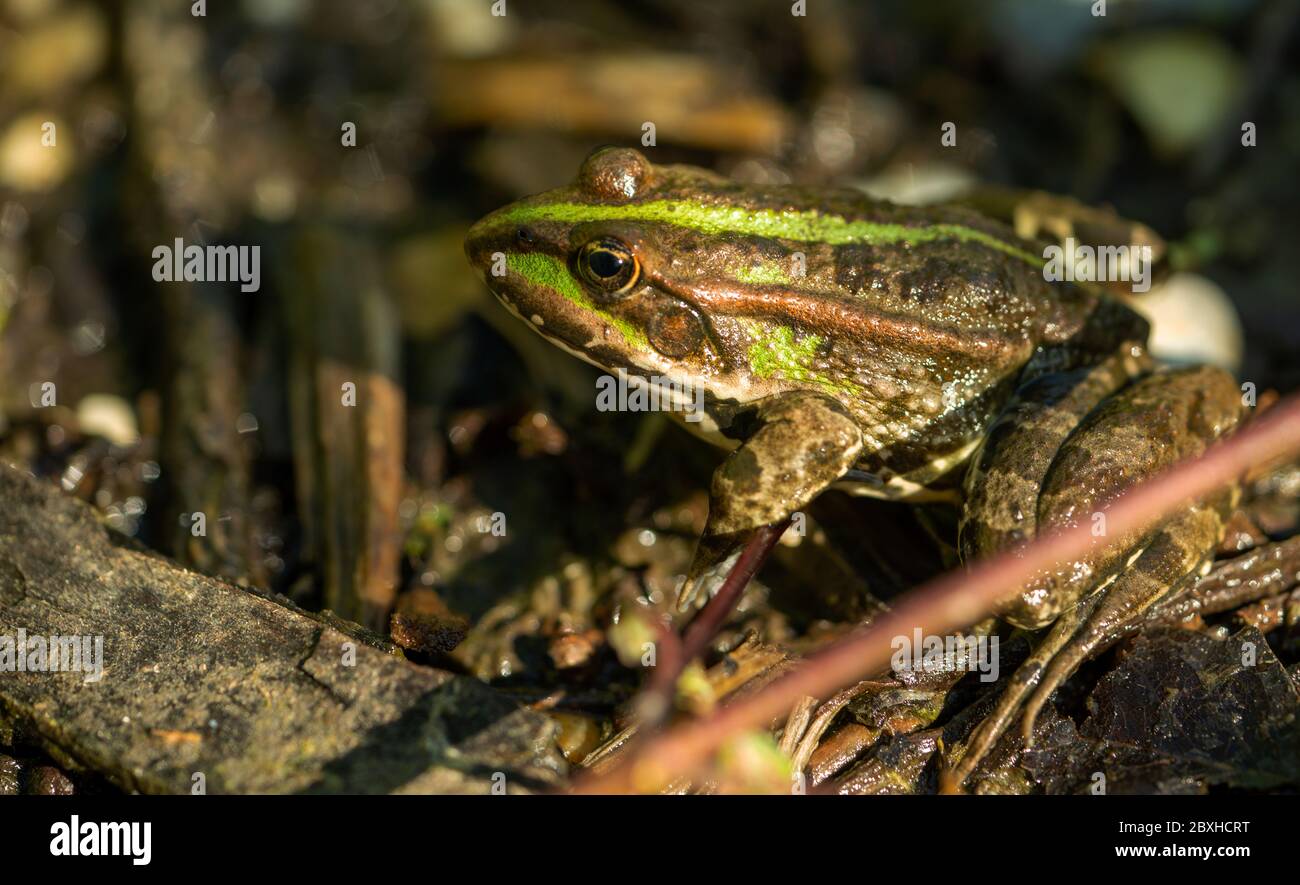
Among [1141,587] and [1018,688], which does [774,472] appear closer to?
[1018,688]

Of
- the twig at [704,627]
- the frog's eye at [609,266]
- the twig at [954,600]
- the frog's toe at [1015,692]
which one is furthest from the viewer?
the frog's eye at [609,266]

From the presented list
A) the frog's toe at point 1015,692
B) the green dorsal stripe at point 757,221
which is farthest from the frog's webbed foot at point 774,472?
the frog's toe at point 1015,692

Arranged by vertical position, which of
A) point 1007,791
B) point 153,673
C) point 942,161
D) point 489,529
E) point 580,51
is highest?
point 580,51

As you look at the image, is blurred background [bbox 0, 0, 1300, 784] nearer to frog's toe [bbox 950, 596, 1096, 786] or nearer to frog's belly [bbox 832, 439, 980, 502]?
frog's belly [bbox 832, 439, 980, 502]

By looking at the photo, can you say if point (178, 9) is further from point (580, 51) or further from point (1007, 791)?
point (1007, 791)

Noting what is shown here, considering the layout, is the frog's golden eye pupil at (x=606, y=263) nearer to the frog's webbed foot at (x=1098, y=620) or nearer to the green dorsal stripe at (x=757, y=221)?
the green dorsal stripe at (x=757, y=221)

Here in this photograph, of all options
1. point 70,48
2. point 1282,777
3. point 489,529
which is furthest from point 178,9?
point 1282,777
